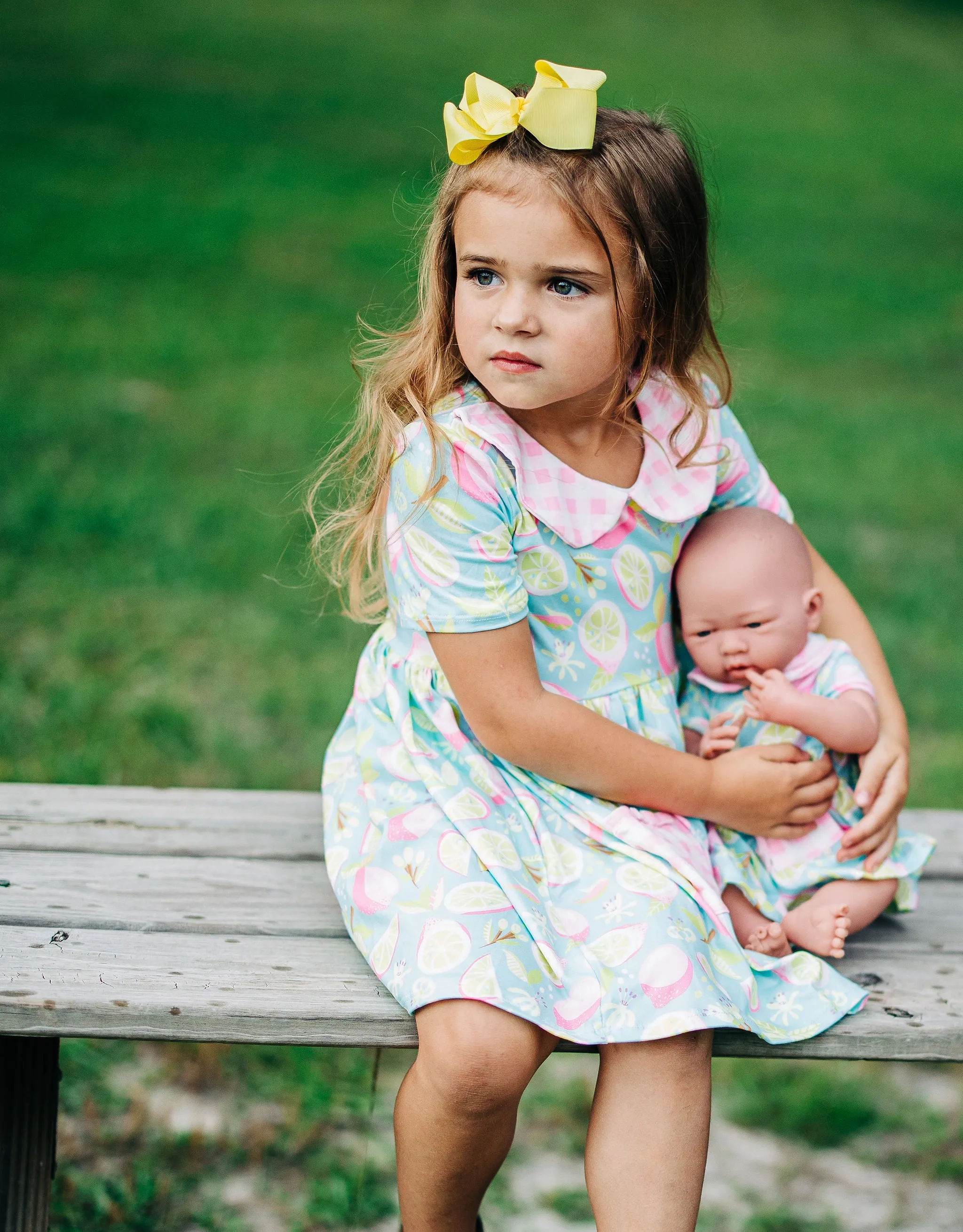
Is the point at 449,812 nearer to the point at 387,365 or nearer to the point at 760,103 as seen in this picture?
the point at 387,365

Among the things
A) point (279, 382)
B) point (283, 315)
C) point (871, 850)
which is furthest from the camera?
point (283, 315)

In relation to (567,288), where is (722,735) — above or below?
below

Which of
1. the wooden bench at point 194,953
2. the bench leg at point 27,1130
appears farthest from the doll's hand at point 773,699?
the bench leg at point 27,1130

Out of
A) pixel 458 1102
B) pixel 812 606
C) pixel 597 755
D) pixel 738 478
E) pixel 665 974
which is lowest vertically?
pixel 458 1102

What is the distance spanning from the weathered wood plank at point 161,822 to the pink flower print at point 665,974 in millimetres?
619

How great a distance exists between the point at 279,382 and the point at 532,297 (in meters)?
4.24

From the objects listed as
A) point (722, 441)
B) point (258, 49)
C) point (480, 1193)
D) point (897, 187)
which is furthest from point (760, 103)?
point (480, 1193)

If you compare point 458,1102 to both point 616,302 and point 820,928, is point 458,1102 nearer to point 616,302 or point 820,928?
point 820,928

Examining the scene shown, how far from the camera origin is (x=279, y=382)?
579 centimetres

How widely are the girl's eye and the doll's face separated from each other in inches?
17.1

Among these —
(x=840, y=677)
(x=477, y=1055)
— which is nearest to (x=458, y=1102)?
(x=477, y=1055)

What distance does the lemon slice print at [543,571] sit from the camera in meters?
1.83

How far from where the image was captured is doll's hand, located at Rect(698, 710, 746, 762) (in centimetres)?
192

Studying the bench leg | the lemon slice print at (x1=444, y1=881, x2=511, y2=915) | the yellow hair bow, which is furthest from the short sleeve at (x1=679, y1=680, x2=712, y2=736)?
the bench leg
